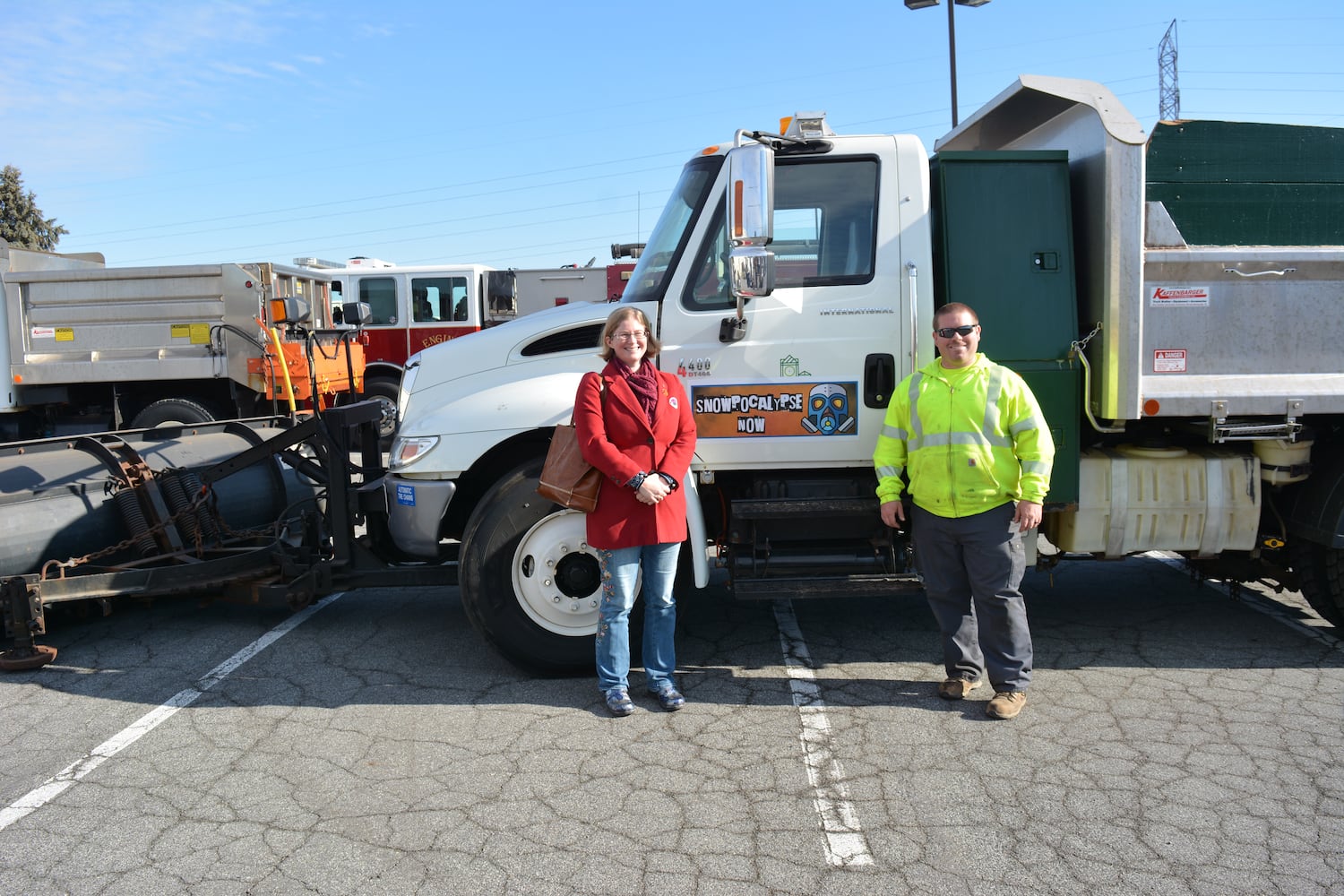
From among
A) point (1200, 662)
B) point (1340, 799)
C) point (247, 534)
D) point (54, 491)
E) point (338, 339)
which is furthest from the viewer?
point (338, 339)

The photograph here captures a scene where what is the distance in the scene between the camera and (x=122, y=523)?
572cm

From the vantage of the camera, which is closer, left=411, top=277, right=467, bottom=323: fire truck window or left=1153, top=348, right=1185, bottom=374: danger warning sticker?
left=1153, top=348, right=1185, bottom=374: danger warning sticker

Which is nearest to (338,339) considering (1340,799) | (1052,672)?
(1052,672)

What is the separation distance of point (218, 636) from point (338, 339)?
7278 millimetres

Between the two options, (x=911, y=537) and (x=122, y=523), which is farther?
(x=122, y=523)

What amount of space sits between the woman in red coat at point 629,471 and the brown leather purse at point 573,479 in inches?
1.7

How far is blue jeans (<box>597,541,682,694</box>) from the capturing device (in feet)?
14.7

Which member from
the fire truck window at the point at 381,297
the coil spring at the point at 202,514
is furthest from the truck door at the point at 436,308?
the coil spring at the point at 202,514

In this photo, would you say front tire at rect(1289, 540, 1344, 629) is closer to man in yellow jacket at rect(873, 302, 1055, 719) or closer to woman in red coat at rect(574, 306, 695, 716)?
man in yellow jacket at rect(873, 302, 1055, 719)

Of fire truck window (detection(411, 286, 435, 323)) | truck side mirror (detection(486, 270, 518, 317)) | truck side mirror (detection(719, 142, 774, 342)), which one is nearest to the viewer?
truck side mirror (detection(719, 142, 774, 342))

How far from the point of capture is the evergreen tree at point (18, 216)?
36.7 m

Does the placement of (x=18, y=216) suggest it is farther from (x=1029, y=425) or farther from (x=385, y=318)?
(x=1029, y=425)

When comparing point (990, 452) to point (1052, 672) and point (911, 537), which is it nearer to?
point (911, 537)

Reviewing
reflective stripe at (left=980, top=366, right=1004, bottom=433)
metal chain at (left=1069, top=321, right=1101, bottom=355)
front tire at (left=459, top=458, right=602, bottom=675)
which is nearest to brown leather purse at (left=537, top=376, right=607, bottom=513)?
front tire at (left=459, top=458, right=602, bottom=675)
